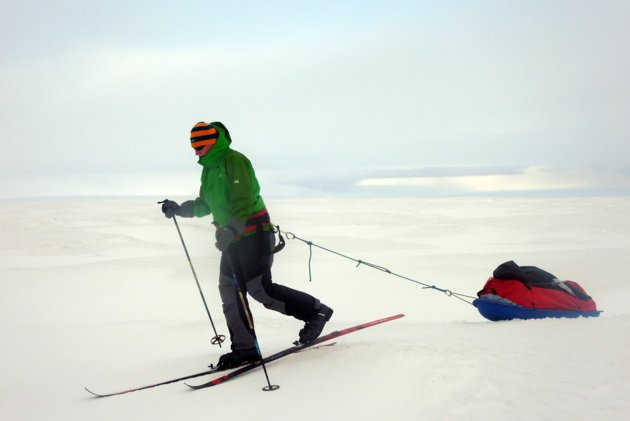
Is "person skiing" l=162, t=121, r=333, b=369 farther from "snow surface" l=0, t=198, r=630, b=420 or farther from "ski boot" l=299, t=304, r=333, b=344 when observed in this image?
"snow surface" l=0, t=198, r=630, b=420

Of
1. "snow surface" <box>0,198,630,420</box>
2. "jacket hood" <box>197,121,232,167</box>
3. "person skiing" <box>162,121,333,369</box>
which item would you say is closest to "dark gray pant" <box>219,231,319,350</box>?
"person skiing" <box>162,121,333,369</box>

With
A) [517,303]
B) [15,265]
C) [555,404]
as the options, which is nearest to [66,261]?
[15,265]

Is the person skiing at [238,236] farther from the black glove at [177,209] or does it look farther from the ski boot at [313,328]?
the black glove at [177,209]

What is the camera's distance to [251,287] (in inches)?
184

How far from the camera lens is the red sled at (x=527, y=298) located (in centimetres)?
534

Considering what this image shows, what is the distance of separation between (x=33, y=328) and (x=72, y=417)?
4668 mm

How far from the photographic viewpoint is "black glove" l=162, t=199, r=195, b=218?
5.09 metres

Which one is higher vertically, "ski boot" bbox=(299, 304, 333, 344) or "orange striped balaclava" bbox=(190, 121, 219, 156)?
"orange striped balaclava" bbox=(190, 121, 219, 156)

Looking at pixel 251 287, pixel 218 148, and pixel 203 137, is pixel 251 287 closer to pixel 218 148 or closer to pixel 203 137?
pixel 218 148

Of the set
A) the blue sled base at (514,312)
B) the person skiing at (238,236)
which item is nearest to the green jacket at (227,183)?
the person skiing at (238,236)

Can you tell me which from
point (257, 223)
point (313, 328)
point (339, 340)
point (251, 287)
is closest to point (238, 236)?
point (257, 223)

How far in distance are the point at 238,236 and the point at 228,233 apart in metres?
0.23

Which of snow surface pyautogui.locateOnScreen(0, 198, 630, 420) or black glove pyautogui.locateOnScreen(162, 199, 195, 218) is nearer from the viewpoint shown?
snow surface pyautogui.locateOnScreen(0, 198, 630, 420)

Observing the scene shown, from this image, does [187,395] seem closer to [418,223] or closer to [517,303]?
[517,303]
